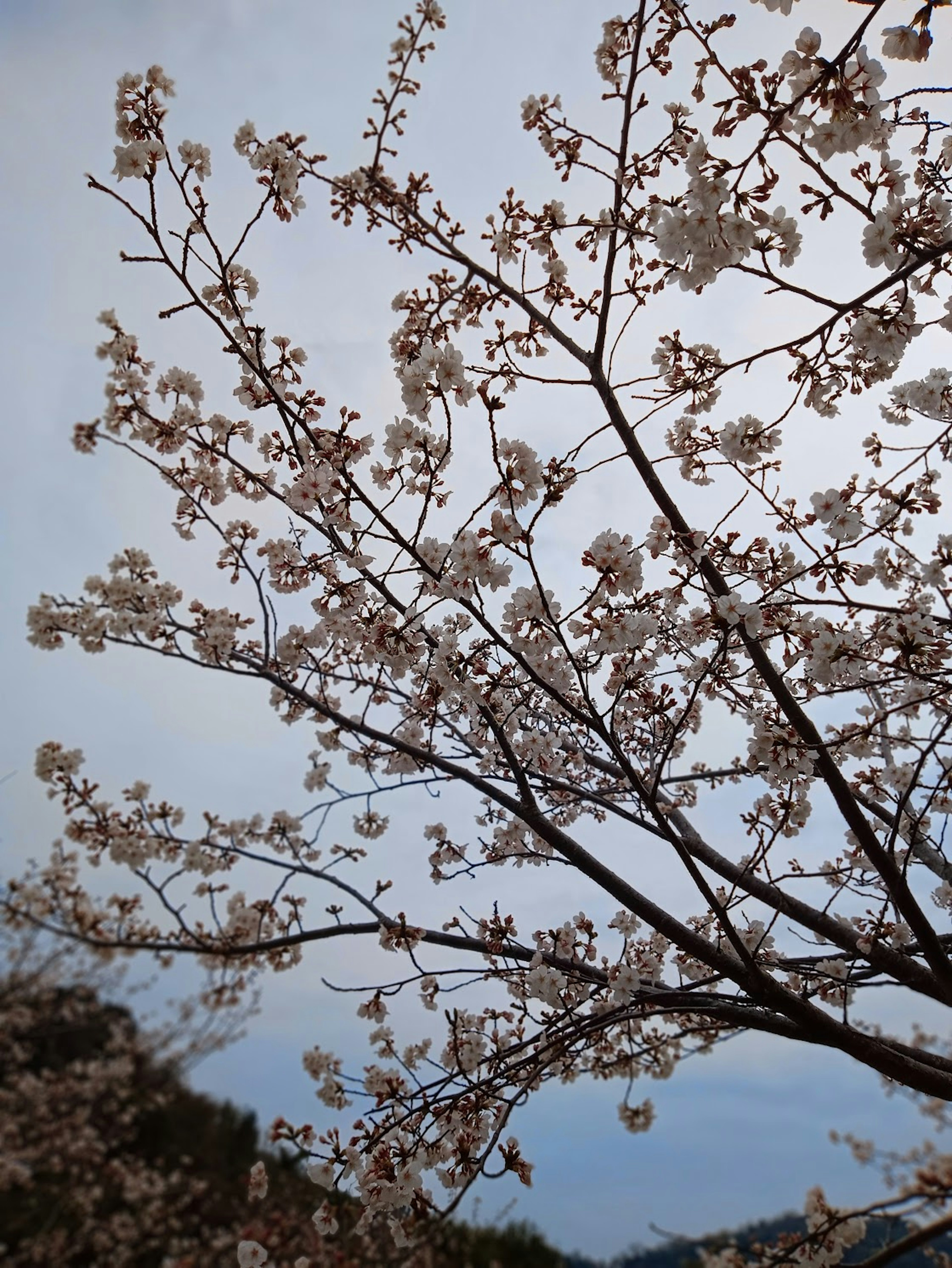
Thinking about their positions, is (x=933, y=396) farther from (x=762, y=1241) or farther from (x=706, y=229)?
(x=762, y=1241)

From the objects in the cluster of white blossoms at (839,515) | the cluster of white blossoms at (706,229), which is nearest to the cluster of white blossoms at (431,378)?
the cluster of white blossoms at (706,229)

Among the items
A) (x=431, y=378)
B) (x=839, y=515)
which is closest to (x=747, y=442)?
(x=839, y=515)

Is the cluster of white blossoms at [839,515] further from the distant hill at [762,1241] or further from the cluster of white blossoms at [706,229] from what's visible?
the distant hill at [762,1241]

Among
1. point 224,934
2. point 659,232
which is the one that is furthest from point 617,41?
point 224,934

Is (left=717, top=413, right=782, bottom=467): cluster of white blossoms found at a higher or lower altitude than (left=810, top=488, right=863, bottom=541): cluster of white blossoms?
higher

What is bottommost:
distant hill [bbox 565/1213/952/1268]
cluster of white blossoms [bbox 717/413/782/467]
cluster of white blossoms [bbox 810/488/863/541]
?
distant hill [bbox 565/1213/952/1268]

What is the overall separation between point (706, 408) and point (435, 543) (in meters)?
1.39

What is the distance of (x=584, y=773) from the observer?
389 centimetres

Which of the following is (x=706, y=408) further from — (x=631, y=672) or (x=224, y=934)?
(x=224, y=934)

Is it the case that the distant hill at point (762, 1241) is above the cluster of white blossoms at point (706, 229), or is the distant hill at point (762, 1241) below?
below

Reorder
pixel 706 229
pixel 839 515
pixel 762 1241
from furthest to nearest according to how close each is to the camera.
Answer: pixel 762 1241, pixel 839 515, pixel 706 229

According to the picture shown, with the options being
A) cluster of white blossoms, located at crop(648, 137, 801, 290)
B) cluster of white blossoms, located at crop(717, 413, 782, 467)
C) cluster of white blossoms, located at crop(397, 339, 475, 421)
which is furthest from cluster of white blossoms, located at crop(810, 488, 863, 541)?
cluster of white blossoms, located at crop(397, 339, 475, 421)

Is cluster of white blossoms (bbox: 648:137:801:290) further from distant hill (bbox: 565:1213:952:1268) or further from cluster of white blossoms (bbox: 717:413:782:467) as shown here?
distant hill (bbox: 565:1213:952:1268)

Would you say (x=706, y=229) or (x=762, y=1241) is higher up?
(x=706, y=229)
